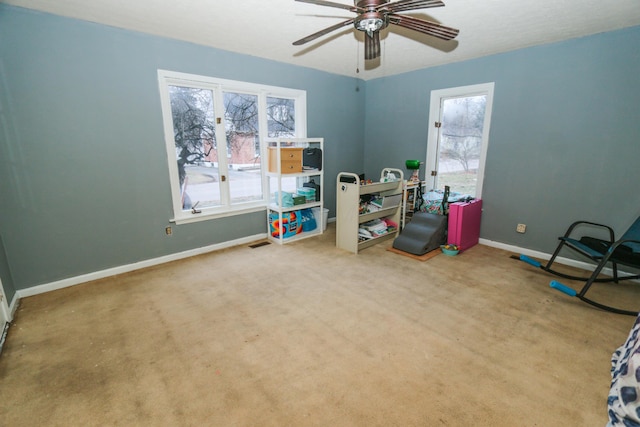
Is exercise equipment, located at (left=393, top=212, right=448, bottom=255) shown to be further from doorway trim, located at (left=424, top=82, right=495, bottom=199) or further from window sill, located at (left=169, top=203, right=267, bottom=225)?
window sill, located at (left=169, top=203, right=267, bottom=225)

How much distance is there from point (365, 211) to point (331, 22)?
216cm

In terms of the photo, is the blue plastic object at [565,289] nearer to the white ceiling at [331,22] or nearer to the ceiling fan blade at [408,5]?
the white ceiling at [331,22]

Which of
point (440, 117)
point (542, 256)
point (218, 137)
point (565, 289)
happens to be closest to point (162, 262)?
point (218, 137)

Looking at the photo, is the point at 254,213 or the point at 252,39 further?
the point at 254,213

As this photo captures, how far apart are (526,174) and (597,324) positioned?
74.9 inches

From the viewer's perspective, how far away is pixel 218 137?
11.8 feet

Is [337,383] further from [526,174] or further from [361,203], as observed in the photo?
[526,174]

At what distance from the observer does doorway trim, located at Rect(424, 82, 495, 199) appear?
146 inches

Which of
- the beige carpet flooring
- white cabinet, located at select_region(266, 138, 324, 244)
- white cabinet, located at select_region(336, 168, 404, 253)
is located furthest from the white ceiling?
the beige carpet flooring

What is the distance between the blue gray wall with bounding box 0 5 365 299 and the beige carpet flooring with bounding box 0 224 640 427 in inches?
15.2

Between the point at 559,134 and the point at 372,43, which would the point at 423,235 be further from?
the point at 372,43

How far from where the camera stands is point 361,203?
156 inches

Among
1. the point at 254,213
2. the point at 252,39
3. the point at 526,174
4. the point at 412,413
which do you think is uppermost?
the point at 252,39

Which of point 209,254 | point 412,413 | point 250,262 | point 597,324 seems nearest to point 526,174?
point 597,324
